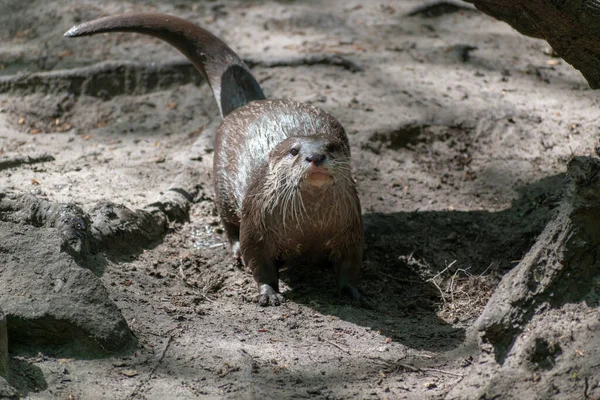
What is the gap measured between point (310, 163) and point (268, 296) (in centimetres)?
69

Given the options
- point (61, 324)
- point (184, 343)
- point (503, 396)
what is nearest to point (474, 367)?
point (503, 396)

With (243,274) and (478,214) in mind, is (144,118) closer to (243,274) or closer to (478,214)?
(243,274)

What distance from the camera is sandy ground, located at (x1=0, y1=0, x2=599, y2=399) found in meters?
2.80

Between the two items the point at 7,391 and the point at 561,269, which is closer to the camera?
the point at 7,391

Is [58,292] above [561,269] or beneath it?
beneath

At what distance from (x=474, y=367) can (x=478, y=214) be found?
182 centimetres

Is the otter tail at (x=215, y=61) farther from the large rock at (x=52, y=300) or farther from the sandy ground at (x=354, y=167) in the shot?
the large rock at (x=52, y=300)

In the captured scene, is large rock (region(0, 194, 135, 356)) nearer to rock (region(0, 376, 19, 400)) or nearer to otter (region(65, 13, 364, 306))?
rock (region(0, 376, 19, 400))

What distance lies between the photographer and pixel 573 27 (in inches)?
118

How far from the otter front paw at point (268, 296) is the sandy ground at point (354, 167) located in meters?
0.06

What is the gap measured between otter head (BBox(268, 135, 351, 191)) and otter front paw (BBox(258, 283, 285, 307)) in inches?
20.1

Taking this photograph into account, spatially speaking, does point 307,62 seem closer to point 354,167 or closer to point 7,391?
point 354,167

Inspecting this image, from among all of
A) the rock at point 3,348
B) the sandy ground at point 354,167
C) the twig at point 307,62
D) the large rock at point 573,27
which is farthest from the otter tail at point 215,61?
the rock at point 3,348

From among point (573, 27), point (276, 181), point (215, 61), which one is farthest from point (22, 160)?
point (573, 27)
